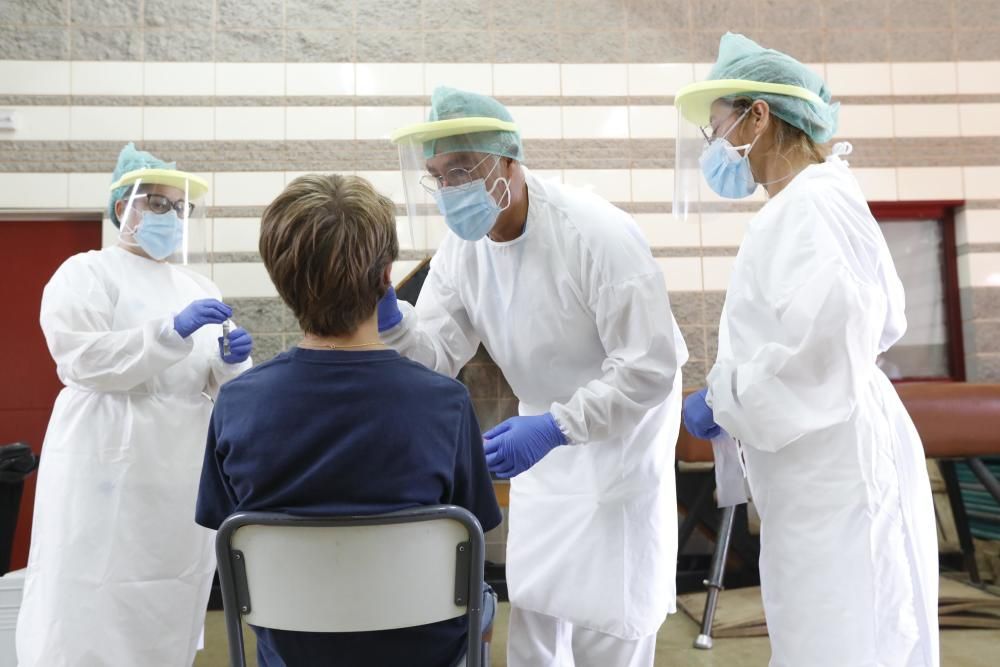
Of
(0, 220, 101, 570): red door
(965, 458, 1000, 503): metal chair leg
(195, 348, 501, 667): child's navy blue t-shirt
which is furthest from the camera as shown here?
(0, 220, 101, 570): red door

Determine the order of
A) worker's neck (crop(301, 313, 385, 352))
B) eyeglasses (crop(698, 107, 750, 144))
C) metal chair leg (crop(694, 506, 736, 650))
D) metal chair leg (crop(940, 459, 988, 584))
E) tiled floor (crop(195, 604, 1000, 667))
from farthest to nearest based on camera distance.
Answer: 1. metal chair leg (crop(940, 459, 988, 584))
2. metal chair leg (crop(694, 506, 736, 650))
3. tiled floor (crop(195, 604, 1000, 667))
4. eyeglasses (crop(698, 107, 750, 144))
5. worker's neck (crop(301, 313, 385, 352))

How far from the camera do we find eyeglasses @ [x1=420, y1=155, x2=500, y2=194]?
1715 mm

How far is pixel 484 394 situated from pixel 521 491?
2.18 m

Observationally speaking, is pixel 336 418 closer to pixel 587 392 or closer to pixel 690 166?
pixel 587 392

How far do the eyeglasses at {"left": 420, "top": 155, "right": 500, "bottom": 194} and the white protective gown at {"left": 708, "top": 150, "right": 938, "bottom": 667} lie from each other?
59 cm

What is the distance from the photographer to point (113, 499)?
2246 millimetres

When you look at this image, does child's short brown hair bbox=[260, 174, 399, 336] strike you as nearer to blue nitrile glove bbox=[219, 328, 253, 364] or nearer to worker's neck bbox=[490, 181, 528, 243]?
worker's neck bbox=[490, 181, 528, 243]

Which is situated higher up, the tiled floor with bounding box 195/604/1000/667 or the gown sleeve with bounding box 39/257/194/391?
the gown sleeve with bounding box 39/257/194/391

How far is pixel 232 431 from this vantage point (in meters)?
1.16

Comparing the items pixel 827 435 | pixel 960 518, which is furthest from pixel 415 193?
pixel 960 518

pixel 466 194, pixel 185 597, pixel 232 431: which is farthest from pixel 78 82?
pixel 232 431

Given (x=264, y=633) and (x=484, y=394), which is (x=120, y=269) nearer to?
(x=264, y=633)

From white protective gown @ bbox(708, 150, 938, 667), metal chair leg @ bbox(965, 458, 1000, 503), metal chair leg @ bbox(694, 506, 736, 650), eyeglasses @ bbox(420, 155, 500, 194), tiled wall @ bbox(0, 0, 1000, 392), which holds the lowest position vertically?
metal chair leg @ bbox(694, 506, 736, 650)

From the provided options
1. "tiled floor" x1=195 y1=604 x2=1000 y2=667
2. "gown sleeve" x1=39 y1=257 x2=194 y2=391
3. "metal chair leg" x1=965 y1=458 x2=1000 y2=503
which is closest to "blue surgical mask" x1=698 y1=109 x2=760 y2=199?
"gown sleeve" x1=39 y1=257 x2=194 y2=391
